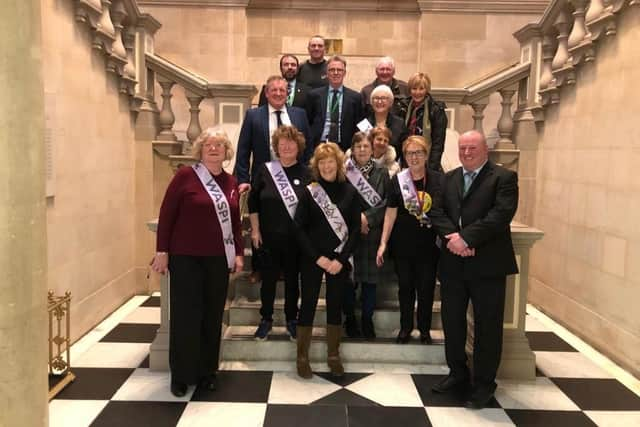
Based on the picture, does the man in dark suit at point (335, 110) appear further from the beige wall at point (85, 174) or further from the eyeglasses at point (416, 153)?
the beige wall at point (85, 174)

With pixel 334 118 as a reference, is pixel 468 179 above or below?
below

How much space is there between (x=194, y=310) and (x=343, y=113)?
2108mm

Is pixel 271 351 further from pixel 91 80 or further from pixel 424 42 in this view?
pixel 424 42

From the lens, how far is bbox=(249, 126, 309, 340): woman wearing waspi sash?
4.05 meters

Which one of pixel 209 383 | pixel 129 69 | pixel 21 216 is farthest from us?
pixel 129 69

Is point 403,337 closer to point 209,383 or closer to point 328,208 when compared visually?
point 328,208

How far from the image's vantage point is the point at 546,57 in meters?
6.45

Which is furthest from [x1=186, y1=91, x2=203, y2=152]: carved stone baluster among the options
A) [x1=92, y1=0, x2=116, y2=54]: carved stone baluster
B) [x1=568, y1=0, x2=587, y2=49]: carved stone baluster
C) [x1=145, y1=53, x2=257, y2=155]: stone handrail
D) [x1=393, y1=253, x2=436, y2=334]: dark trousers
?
[x1=568, y1=0, x2=587, y2=49]: carved stone baluster

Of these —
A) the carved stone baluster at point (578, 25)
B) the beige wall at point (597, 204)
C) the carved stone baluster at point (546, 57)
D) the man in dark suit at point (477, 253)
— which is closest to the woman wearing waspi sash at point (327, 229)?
the man in dark suit at point (477, 253)

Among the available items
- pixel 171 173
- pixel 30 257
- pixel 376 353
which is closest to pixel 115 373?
pixel 376 353

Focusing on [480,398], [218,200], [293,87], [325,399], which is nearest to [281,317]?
[325,399]

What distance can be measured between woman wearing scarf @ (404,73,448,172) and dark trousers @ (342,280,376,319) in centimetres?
115

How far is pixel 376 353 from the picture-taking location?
4.39 meters

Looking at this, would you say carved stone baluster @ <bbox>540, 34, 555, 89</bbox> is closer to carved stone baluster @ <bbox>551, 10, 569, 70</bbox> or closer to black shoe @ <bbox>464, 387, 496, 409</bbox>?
carved stone baluster @ <bbox>551, 10, 569, 70</bbox>
